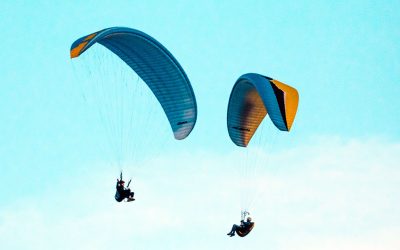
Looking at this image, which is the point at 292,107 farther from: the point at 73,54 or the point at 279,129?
the point at 73,54

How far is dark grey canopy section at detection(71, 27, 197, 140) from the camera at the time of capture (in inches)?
2023

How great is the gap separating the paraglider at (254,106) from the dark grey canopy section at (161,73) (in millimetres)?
2946

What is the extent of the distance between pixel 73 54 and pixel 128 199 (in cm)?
952

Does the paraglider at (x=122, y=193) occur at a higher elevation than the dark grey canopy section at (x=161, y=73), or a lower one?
lower

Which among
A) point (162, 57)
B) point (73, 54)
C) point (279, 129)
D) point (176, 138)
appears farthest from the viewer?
point (176, 138)

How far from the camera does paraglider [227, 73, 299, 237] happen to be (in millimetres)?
49844

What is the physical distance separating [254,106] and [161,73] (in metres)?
6.44

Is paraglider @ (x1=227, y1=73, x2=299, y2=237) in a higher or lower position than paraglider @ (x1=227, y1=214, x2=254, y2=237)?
higher

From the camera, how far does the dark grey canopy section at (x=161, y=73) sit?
51.4 m

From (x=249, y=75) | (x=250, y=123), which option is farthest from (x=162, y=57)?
(x=250, y=123)

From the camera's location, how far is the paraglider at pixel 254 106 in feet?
164

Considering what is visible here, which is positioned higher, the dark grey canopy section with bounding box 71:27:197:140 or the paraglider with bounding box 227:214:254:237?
the dark grey canopy section with bounding box 71:27:197:140

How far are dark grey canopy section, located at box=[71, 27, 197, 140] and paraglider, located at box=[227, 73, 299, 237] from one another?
2.95 meters

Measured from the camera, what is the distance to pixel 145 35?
50.5m
